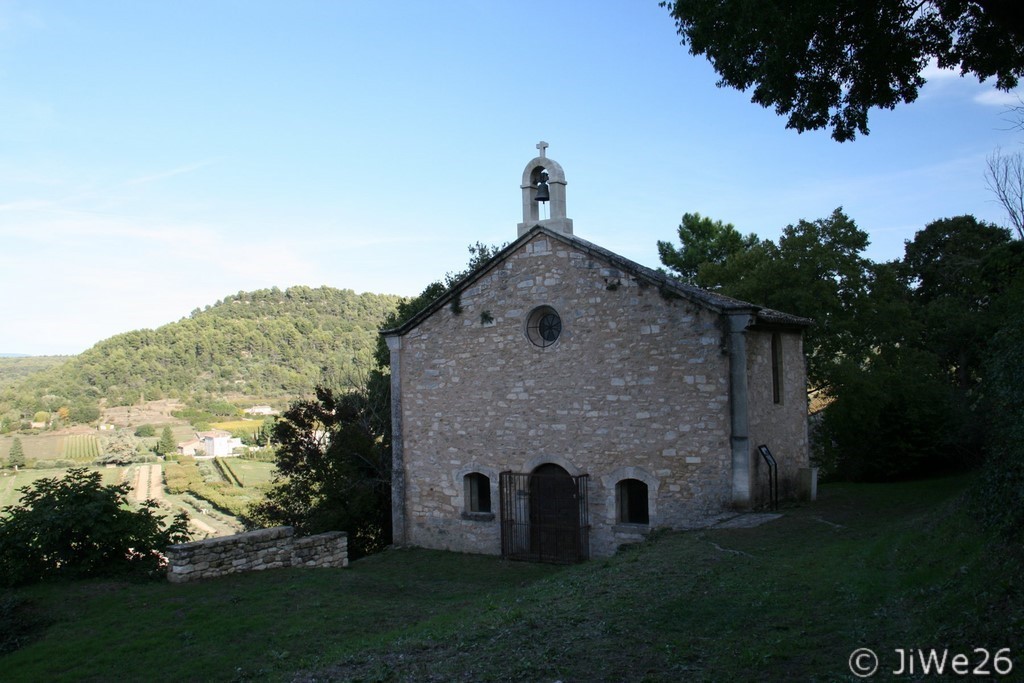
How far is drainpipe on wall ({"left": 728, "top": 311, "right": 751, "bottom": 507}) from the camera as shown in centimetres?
1420

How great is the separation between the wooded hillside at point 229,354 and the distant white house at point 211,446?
13.1 meters

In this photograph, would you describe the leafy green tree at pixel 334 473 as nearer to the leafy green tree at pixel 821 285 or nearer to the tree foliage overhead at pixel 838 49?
the leafy green tree at pixel 821 285

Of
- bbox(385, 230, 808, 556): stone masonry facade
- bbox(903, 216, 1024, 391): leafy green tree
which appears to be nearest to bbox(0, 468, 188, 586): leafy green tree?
bbox(385, 230, 808, 556): stone masonry facade

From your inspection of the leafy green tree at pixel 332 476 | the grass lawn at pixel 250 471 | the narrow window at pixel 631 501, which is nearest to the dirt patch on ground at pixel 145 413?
the grass lawn at pixel 250 471

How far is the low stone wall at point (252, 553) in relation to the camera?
1248cm

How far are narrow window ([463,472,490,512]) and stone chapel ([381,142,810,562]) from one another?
0.04 meters

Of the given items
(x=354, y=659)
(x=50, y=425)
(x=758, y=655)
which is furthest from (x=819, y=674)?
(x=50, y=425)

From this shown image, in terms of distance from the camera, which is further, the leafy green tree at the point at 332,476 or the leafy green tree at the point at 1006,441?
the leafy green tree at the point at 332,476

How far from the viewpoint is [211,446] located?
55.9m

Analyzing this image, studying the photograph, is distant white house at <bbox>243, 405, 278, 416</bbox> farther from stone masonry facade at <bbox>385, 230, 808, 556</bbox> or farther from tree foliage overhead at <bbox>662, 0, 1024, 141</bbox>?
tree foliage overhead at <bbox>662, 0, 1024, 141</bbox>

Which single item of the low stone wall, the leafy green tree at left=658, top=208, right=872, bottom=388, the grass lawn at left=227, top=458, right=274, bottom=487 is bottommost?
the grass lawn at left=227, top=458, right=274, bottom=487

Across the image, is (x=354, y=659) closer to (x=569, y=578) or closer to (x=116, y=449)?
(x=569, y=578)

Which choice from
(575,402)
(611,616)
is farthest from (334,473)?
(611,616)

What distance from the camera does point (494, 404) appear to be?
675 inches
